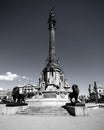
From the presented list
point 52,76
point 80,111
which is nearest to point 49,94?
point 52,76

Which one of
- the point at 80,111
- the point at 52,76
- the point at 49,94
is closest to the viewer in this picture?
the point at 80,111

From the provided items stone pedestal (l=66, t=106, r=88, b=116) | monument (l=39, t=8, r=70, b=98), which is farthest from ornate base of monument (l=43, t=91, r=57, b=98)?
stone pedestal (l=66, t=106, r=88, b=116)

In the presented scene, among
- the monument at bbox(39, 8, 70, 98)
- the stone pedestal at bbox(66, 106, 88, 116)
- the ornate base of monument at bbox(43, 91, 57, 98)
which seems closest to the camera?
the stone pedestal at bbox(66, 106, 88, 116)

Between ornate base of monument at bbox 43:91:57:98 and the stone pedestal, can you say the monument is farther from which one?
the stone pedestal

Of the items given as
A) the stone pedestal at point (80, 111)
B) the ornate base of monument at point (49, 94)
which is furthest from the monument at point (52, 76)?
the stone pedestal at point (80, 111)

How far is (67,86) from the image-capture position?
70.2 meters

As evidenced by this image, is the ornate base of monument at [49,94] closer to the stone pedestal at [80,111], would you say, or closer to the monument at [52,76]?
the monument at [52,76]

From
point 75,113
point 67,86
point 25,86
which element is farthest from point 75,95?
point 25,86

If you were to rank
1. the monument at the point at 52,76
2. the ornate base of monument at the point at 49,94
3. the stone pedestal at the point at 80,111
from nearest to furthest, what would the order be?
the stone pedestal at the point at 80,111, the ornate base of monument at the point at 49,94, the monument at the point at 52,76

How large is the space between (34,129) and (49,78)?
165 ft

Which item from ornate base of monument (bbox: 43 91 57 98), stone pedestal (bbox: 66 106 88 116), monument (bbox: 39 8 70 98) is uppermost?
monument (bbox: 39 8 70 98)

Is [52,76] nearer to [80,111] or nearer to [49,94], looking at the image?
[49,94]

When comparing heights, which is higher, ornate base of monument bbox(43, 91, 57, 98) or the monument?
the monument

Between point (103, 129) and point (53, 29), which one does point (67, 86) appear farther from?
point (103, 129)
